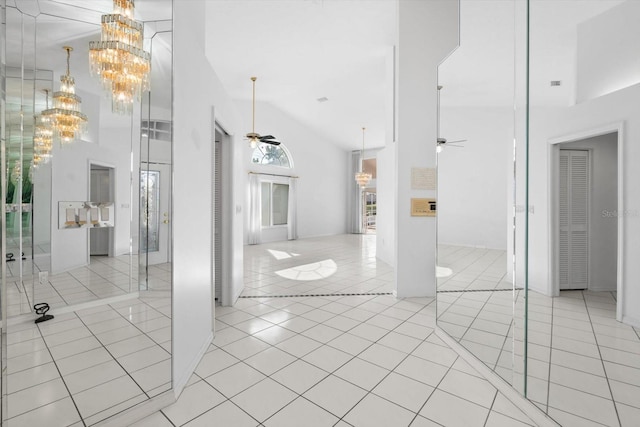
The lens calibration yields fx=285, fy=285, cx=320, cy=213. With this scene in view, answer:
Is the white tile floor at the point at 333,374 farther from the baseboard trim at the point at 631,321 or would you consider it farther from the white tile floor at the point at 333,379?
the baseboard trim at the point at 631,321

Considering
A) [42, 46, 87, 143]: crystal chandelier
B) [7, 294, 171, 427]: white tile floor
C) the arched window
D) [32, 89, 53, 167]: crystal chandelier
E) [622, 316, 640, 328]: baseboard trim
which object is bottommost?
[7, 294, 171, 427]: white tile floor

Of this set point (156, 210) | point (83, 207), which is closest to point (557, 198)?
point (156, 210)

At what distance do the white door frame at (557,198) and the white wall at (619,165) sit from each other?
0.5 inches

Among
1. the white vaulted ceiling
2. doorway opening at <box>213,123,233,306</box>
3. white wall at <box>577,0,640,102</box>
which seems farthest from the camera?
the white vaulted ceiling

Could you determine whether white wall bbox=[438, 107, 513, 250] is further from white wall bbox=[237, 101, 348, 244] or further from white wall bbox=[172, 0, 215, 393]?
white wall bbox=[237, 101, 348, 244]

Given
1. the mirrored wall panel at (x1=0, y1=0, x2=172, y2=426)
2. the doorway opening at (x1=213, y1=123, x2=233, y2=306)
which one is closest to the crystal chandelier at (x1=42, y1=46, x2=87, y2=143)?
the mirrored wall panel at (x1=0, y1=0, x2=172, y2=426)

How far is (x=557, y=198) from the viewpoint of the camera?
1.64 m

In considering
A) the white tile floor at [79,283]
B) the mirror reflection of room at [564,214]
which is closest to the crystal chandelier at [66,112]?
the white tile floor at [79,283]

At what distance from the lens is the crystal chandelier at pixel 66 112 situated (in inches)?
65.1

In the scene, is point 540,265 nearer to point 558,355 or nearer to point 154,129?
point 558,355

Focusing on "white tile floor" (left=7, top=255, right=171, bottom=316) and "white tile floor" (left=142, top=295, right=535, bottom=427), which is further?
"white tile floor" (left=7, top=255, right=171, bottom=316)

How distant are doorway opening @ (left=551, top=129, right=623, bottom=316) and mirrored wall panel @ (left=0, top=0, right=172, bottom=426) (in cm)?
233

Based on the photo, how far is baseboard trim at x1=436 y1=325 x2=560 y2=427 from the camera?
1.56m

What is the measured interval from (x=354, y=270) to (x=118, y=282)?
14.0ft
